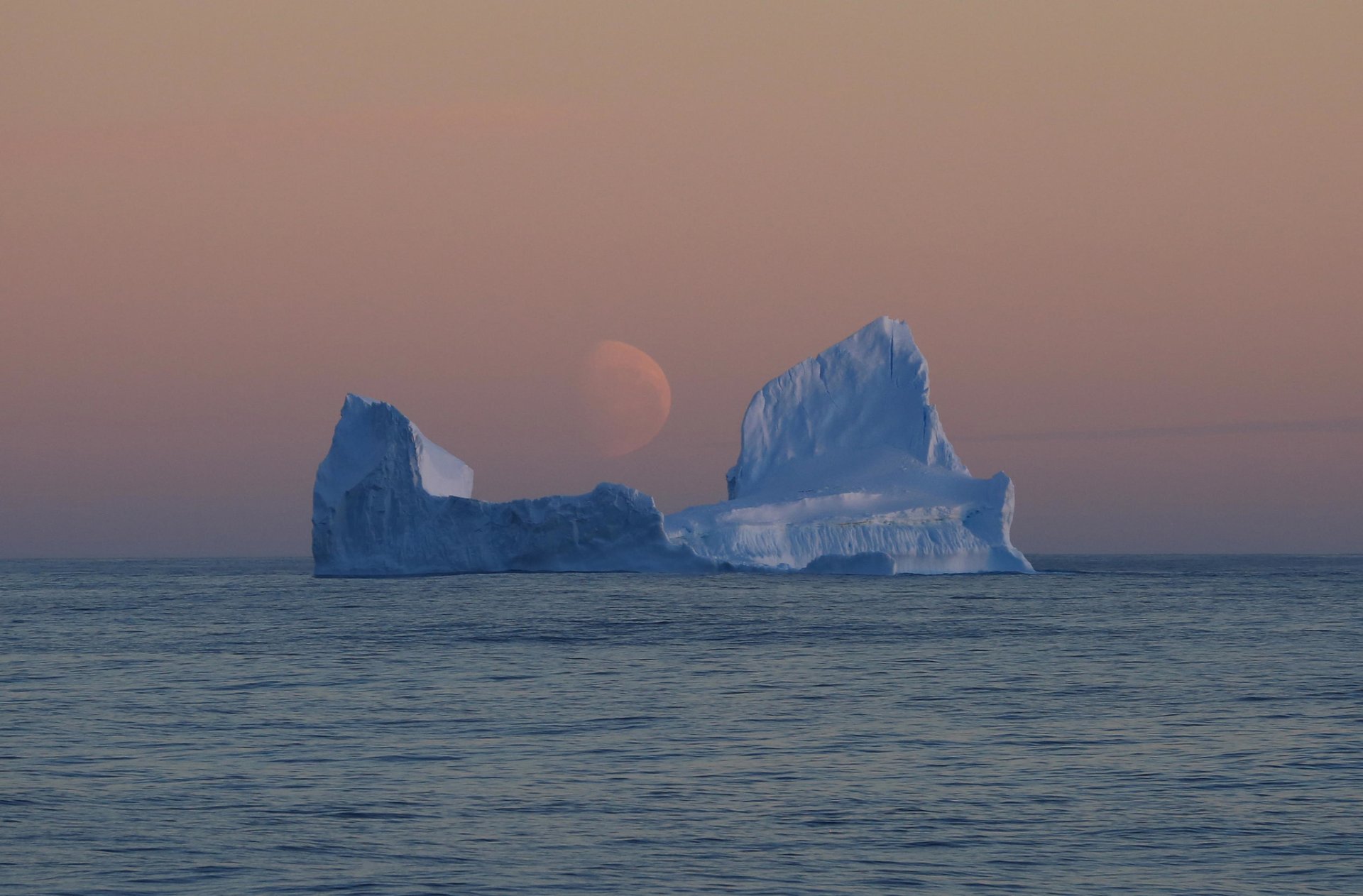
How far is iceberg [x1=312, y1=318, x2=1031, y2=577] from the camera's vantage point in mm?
45062

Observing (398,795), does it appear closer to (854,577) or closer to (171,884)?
(171,884)

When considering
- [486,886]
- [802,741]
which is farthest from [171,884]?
[802,741]

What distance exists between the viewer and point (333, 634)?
92.4 ft

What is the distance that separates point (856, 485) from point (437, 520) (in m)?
13.3

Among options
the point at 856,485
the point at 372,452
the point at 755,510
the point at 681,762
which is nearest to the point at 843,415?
the point at 856,485

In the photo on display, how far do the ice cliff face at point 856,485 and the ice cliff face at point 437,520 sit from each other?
7.54ft

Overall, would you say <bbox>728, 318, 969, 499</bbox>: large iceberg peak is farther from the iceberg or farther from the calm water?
the calm water

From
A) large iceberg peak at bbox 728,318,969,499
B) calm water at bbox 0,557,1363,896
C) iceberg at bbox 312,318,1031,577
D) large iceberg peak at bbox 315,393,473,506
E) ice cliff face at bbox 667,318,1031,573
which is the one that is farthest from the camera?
large iceberg peak at bbox 728,318,969,499

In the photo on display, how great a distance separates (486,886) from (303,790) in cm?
337

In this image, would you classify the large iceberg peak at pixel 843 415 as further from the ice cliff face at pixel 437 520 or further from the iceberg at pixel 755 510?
the ice cliff face at pixel 437 520

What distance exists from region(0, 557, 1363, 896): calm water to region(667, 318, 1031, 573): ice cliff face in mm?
18644

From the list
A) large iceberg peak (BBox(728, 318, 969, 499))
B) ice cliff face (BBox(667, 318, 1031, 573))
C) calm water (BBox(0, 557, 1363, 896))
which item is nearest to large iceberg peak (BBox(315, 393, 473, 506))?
ice cliff face (BBox(667, 318, 1031, 573))

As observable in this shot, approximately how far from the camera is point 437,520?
45562 millimetres

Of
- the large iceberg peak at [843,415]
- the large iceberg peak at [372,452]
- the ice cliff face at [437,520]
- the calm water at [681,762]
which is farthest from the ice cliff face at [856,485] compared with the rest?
the calm water at [681,762]
